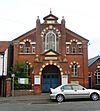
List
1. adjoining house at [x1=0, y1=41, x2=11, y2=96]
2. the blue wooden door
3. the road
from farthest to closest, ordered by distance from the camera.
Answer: the blue wooden door < adjoining house at [x1=0, y1=41, x2=11, y2=96] < the road

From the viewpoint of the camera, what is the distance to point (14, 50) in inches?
1508

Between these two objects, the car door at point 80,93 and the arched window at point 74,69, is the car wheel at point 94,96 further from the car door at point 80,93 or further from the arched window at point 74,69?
the arched window at point 74,69

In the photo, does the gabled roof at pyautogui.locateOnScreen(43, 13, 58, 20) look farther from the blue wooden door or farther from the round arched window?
the blue wooden door

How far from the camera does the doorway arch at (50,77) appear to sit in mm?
38406

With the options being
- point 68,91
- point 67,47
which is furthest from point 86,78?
point 68,91

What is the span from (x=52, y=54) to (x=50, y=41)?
6.63ft

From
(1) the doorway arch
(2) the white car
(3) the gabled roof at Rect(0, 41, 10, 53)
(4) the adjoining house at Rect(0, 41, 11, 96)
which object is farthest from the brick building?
(2) the white car

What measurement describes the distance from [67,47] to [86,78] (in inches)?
194

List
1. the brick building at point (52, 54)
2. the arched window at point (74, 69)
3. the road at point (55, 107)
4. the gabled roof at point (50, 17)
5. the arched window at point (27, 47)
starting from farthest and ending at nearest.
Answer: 1. the gabled roof at point (50, 17)
2. the arched window at point (27, 47)
3. the arched window at point (74, 69)
4. the brick building at point (52, 54)
5. the road at point (55, 107)

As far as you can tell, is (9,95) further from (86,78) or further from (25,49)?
(86,78)

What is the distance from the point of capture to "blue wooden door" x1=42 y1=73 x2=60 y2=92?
38.3 m

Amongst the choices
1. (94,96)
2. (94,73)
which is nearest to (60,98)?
(94,96)

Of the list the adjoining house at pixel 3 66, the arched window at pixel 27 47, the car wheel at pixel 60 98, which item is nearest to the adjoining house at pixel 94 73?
the arched window at pixel 27 47

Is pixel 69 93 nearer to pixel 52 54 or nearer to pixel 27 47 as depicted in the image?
pixel 52 54
